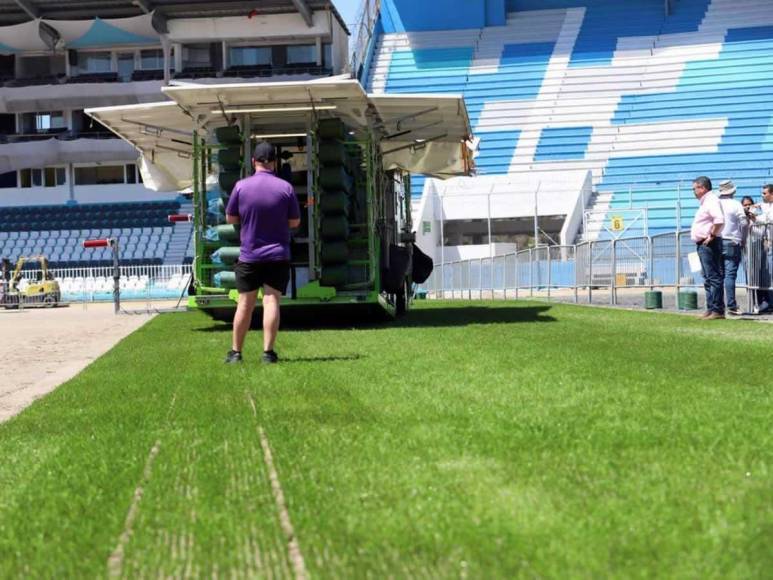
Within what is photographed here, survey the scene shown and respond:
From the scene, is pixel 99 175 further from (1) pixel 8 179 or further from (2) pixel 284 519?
(2) pixel 284 519

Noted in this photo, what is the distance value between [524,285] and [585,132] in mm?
17278

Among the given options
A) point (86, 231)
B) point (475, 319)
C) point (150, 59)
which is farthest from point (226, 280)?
Answer: point (150, 59)

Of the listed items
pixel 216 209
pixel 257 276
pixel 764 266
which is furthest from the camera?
pixel 764 266

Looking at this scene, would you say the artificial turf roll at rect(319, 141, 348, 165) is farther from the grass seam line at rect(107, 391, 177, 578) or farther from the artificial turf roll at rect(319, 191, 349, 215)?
the grass seam line at rect(107, 391, 177, 578)

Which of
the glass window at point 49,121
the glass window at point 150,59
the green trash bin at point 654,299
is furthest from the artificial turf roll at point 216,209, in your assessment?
the glass window at point 49,121

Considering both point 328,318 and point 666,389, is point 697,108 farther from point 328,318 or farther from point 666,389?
point 666,389

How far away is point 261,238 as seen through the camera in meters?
7.77

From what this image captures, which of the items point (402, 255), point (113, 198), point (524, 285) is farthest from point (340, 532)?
point (113, 198)

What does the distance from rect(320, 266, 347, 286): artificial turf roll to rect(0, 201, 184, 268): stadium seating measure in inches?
1179

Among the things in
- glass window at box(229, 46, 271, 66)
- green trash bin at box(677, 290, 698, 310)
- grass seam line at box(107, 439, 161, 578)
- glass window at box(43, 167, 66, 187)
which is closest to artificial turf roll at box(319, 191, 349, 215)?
green trash bin at box(677, 290, 698, 310)

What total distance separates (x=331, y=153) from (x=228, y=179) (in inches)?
52.4

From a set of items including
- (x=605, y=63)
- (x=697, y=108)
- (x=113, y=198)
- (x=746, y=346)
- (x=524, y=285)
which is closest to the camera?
(x=746, y=346)

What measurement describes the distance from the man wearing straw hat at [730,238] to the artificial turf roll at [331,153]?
4782mm

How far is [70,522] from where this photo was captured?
3.02m
